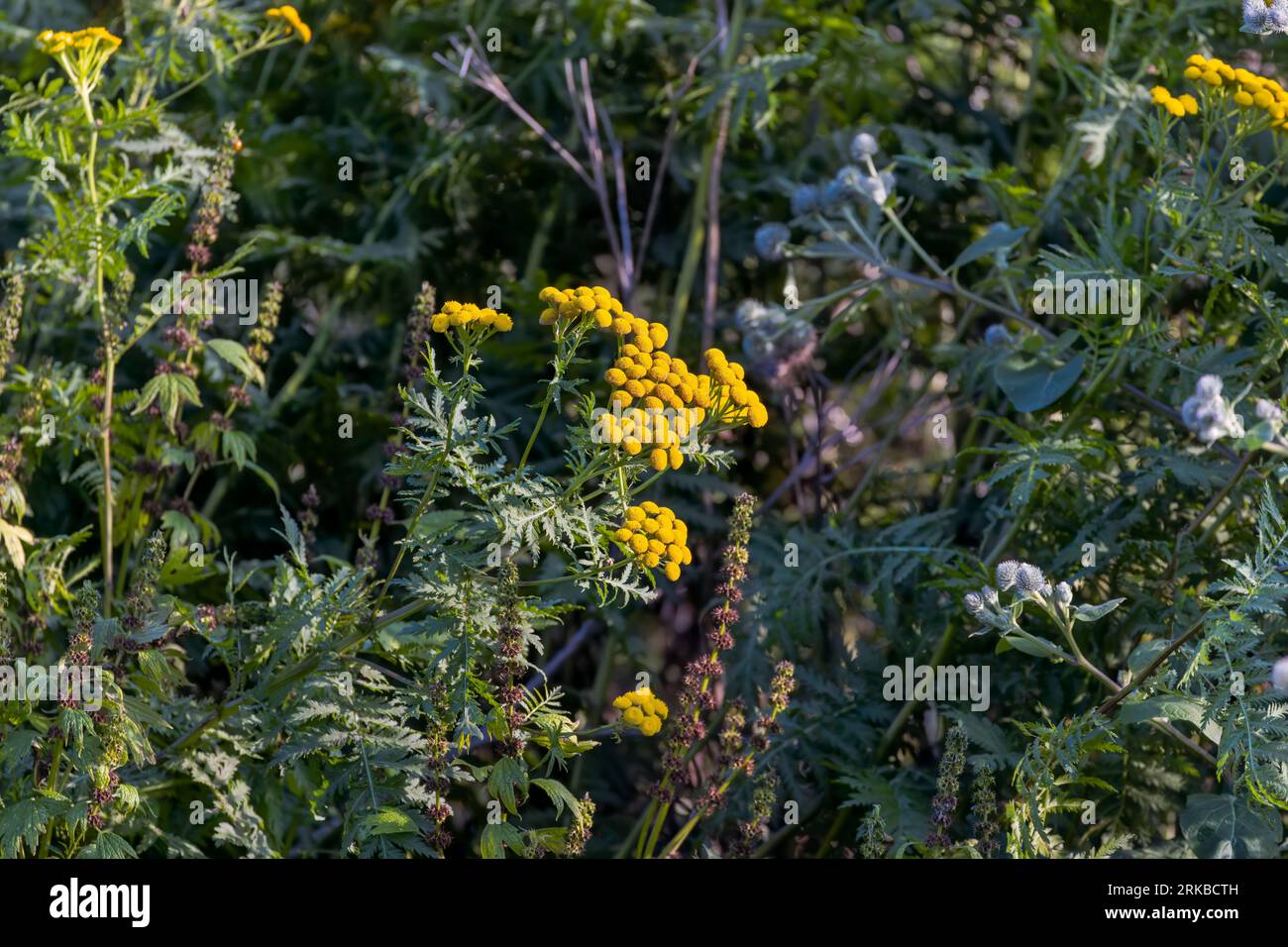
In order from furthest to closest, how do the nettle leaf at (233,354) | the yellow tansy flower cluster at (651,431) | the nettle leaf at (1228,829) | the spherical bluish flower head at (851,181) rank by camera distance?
1. the spherical bluish flower head at (851,181)
2. the nettle leaf at (233,354)
3. the nettle leaf at (1228,829)
4. the yellow tansy flower cluster at (651,431)

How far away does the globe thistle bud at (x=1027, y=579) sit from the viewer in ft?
8.32

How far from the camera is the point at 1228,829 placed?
2.63 meters

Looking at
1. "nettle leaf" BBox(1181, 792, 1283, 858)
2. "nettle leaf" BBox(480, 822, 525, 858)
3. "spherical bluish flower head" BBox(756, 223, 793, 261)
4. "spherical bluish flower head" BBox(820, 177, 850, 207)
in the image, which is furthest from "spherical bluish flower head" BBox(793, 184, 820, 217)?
"nettle leaf" BBox(480, 822, 525, 858)

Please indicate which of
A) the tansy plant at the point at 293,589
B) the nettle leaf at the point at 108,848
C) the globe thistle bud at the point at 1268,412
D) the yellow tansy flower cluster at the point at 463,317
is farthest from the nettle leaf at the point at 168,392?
the globe thistle bud at the point at 1268,412

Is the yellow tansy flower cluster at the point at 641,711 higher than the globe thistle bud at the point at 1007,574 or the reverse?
the reverse

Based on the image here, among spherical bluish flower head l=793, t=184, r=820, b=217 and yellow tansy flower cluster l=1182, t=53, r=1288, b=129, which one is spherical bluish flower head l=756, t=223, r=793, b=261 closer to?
spherical bluish flower head l=793, t=184, r=820, b=217

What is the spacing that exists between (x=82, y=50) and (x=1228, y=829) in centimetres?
273

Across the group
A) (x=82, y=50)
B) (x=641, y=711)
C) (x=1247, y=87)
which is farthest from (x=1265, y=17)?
(x=82, y=50)

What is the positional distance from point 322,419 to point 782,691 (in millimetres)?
1796

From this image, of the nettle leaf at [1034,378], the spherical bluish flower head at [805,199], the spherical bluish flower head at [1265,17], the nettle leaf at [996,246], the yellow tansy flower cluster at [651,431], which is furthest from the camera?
the spherical bluish flower head at [805,199]

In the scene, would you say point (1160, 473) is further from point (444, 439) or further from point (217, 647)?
point (217, 647)

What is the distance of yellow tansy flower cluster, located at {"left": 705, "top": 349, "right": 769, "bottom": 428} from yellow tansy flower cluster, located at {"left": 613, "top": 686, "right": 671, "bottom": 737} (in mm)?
497

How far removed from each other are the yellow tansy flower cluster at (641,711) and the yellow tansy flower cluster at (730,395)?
1.63 feet

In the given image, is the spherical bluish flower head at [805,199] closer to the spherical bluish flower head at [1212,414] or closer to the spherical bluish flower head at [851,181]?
the spherical bluish flower head at [851,181]
